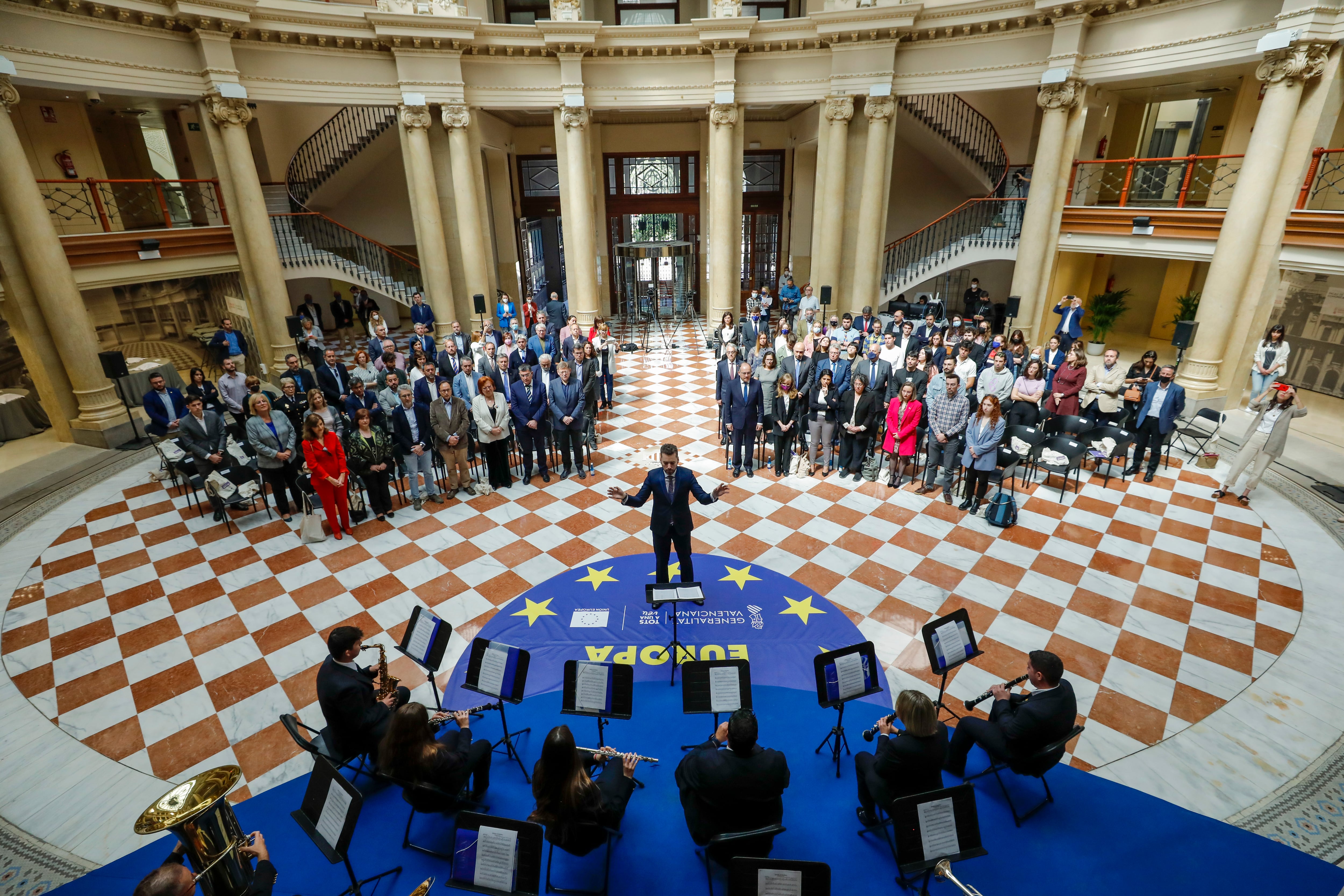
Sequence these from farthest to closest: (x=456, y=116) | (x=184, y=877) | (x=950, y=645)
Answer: (x=456, y=116) → (x=950, y=645) → (x=184, y=877)

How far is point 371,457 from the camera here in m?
7.34

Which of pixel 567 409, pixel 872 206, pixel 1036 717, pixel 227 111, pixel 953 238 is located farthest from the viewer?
pixel 953 238

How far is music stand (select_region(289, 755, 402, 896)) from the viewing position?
277cm

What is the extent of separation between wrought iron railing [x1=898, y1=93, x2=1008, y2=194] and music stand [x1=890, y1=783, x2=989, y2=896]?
16746 millimetres

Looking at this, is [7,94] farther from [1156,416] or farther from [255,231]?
[1156,416]

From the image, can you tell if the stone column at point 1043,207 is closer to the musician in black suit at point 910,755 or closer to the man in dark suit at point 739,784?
the musician in black suit at point 910,755

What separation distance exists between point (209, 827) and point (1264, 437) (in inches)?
405

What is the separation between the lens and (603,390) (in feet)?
36.3

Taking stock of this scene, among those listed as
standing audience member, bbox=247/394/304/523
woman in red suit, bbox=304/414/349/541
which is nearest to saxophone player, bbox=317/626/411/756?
woman in red suit, bbox=304/414/349/541

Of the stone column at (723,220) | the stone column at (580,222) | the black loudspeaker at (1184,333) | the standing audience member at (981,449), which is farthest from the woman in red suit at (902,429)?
the stone column at (580,222)

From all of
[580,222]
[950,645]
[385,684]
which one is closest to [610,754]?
[385,684]

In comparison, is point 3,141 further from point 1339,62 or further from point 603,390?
point 1339,62

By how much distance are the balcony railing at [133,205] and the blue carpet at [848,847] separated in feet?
39.2

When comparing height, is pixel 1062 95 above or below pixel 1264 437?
above
